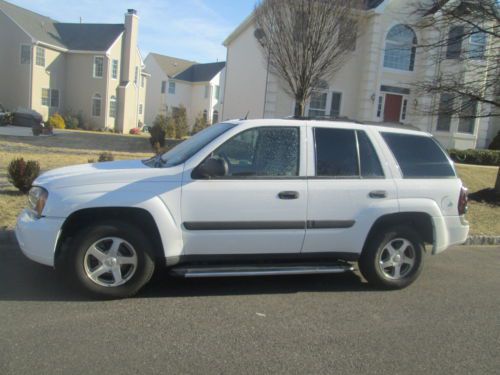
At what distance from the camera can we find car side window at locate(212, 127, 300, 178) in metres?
5.02

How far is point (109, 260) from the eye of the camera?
15.3 ft

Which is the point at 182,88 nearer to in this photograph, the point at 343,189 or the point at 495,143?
the point at 495,143

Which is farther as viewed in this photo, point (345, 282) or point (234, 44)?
point (234, 44)

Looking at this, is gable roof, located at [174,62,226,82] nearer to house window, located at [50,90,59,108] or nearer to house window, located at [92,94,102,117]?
house window, located at [92,94,102,117]

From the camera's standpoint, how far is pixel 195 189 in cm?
475

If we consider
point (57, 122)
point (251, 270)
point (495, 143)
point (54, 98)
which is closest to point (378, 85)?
point (495, 143)

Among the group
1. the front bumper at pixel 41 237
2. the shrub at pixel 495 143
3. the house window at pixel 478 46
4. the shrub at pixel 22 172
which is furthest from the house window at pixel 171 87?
the front bumper at pixel 41 237

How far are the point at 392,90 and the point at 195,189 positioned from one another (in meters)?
20.1

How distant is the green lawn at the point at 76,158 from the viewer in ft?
27.9

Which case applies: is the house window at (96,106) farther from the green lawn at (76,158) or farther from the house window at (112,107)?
the green lawn at (76,158)

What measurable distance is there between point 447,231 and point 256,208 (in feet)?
7.74

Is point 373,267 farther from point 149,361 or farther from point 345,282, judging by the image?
point 149,361

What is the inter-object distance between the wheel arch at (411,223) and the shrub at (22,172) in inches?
244

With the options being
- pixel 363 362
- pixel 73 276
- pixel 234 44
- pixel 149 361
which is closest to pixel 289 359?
pixel 363 362
